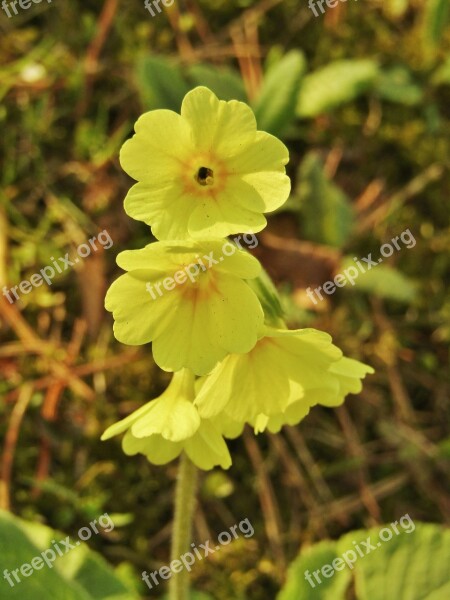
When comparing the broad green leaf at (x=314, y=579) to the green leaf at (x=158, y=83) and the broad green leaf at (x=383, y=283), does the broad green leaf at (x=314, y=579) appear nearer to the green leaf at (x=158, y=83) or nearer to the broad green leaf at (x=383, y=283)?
the broad green leaf at (x=383, y=283)

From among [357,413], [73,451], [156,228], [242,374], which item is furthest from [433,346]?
[156,228]

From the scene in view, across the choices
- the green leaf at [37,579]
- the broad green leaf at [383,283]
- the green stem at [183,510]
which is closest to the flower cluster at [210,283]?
the green stem at [183,510]

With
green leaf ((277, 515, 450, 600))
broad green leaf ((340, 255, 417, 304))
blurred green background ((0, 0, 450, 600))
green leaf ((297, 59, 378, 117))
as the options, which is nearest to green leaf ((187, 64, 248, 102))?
blurred green background ((0, 0, 450, 600))

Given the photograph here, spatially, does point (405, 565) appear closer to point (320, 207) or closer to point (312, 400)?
point (312, 400)

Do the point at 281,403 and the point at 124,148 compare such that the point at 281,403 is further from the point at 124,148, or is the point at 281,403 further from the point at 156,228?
the point at 124,148

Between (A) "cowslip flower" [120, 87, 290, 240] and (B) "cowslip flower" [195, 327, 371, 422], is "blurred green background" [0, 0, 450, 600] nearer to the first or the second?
(B) "cowslip flower" [195, 327, 371, 422]

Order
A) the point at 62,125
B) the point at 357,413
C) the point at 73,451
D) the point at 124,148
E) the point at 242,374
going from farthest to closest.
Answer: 1. the point at 62,125
2. the point at 357,413
3. the point at 73,451
4. the point at 242,374
5. the point at 124,148
